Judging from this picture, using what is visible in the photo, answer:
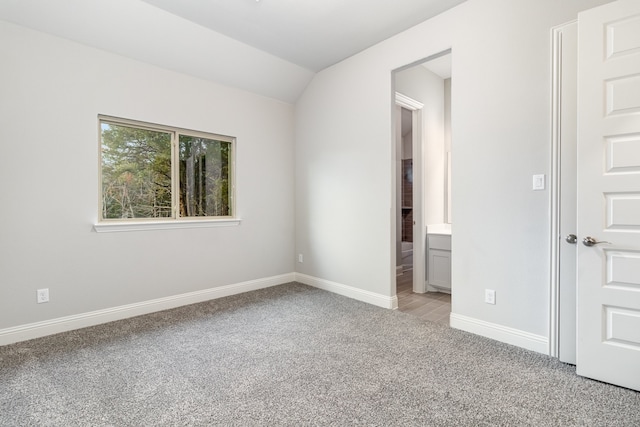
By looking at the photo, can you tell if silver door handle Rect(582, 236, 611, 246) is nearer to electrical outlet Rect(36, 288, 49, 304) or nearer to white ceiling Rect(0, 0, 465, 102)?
white ceiling Rect(0, 0, 465, 102)

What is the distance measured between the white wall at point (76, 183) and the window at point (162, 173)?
150mm

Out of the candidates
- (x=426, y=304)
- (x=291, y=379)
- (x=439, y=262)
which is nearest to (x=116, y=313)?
(x=291, y=379)

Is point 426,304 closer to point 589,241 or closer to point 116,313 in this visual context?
point 589,241

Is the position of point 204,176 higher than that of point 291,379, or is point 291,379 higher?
point 204,176

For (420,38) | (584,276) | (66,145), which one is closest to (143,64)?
(66,145)

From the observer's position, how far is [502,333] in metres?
2.48

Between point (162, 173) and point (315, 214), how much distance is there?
1.86 metres

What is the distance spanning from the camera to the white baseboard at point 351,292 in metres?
3.32

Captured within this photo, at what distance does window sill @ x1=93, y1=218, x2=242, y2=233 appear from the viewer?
2920 millimetres

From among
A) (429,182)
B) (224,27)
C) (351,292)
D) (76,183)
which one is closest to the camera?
(76,183)

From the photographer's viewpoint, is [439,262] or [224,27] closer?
[224,27]

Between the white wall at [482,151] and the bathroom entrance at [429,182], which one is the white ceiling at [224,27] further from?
the bathroom entrance at [429,182]

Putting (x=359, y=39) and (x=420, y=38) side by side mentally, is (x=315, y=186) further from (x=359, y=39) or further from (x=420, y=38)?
(x=420, y=38)

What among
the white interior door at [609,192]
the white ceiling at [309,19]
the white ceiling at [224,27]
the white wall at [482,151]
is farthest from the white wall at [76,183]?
the white interior door at [609,192]
